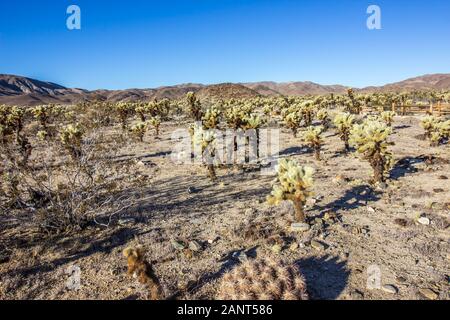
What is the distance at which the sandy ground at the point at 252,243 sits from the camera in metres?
5.52

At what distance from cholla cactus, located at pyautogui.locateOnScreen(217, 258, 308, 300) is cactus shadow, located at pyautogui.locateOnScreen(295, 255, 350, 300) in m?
0.30

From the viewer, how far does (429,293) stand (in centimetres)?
507

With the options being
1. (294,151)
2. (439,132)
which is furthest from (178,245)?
(439,132)

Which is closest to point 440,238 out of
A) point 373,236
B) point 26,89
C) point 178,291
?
point 373,236

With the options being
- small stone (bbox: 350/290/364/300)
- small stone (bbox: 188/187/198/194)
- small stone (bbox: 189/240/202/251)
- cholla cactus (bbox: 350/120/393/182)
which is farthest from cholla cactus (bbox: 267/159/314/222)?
cholla cactus (bbox: 350/120/393/182)

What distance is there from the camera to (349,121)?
1530 cm

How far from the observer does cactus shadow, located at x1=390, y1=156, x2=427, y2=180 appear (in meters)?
11.8

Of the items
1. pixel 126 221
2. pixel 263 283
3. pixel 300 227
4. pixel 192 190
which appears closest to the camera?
pixel 263 283

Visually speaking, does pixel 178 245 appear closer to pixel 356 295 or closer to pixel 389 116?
pixel 356 295

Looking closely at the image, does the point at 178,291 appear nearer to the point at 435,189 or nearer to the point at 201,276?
the point at 201,276

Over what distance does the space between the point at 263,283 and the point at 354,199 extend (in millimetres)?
5466

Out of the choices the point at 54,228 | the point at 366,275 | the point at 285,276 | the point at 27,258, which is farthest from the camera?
the point at 54,228

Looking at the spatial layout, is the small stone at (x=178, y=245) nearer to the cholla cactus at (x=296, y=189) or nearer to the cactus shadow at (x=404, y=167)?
the cholla cactus at (x=296, y=189)
